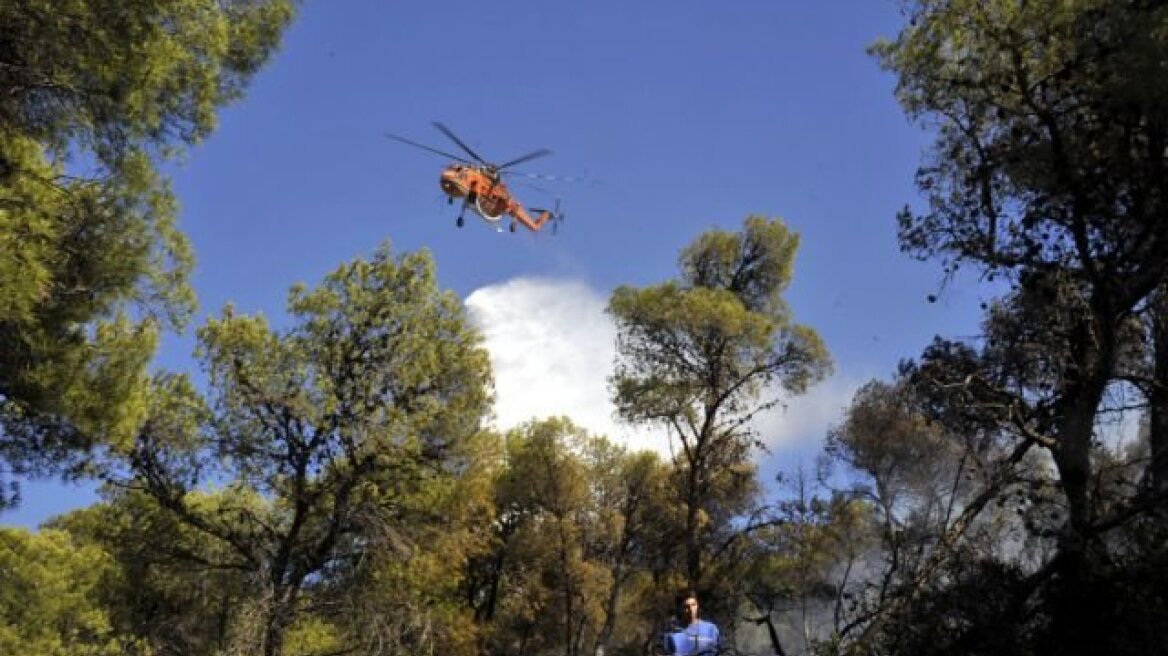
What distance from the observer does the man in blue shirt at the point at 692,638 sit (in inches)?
250

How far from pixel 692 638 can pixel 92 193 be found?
21.8 ft

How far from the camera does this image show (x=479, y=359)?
1498cm

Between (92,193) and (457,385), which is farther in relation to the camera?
(457,385)

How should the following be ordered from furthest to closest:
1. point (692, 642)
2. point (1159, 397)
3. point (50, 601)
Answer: point (50, 601) < point (1159, 397) < point (692, 642)

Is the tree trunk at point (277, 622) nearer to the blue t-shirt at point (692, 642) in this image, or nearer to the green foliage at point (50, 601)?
the green foliage at point (50, 601)

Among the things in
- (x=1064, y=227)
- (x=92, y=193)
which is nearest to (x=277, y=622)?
(x=92, y=193)

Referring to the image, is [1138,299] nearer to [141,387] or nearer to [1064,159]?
[1064,159]

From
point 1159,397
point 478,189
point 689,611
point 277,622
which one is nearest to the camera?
point 689,611

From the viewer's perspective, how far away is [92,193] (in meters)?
8.61

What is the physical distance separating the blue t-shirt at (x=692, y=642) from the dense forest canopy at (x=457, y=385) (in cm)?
167

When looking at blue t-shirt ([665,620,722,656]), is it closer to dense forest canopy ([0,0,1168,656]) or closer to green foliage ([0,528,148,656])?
dense forest canopy ([0,0,1168,656])

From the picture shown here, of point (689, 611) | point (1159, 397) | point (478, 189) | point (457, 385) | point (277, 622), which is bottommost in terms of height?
point (689, 611)

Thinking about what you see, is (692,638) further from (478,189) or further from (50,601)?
(478,189)

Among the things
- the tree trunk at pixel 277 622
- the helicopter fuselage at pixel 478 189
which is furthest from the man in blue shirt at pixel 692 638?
the helicopter fuselage at pixel 478 189
